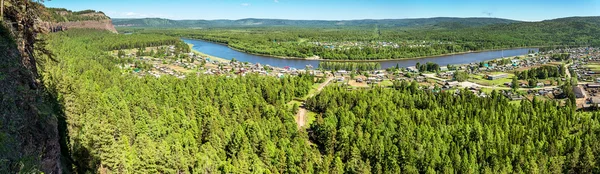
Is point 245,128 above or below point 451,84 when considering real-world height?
below

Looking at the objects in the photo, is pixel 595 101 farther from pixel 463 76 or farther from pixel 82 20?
pixel 82 20

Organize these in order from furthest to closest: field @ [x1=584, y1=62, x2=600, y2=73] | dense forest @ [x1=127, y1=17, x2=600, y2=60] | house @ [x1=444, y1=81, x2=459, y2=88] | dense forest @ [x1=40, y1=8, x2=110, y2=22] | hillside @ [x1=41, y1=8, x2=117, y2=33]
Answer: dense forest @ [x1=40, y1=8, x2=110, y2=22]
hillside @ [x1=41, y1=8, x2=117, y2=33]
dense forest @ [x1=127, y1=17, x2=600, y2=60]
field @ [x1=584, y1=62, x2=600, y2=73]
house @ [x1=444, y1=81, x2=459, y2=88]

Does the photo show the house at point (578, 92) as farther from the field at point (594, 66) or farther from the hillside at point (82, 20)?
the hillside at point (82, 20)

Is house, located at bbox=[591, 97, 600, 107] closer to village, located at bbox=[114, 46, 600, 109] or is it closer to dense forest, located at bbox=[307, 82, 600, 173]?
village, located at bbox=[114, 46, 600, 109]

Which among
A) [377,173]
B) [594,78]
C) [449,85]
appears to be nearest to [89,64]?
[377,173]

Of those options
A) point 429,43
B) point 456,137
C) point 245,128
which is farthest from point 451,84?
point 429,43

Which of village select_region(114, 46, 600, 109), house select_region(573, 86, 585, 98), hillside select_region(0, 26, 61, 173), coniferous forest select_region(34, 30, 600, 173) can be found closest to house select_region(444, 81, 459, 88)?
A: village select_region(114, 46, 600, 109)

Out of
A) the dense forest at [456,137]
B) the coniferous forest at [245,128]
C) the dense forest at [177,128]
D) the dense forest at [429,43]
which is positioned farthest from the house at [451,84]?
the dense forest at [429,43]

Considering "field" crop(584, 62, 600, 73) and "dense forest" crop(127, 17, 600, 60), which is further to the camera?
"dense forest" crop(127, 17, 600, 60)
